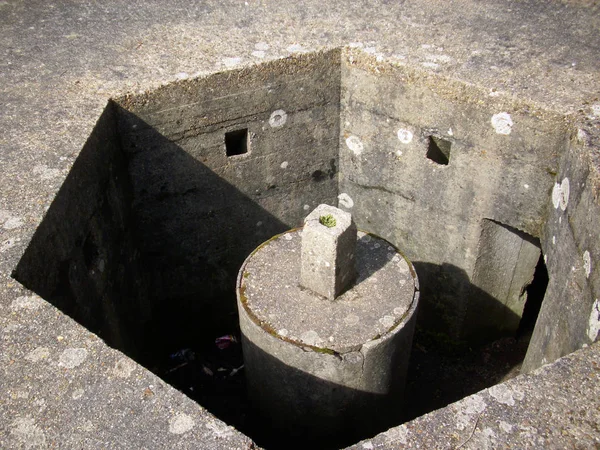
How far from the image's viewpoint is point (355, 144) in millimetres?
5676

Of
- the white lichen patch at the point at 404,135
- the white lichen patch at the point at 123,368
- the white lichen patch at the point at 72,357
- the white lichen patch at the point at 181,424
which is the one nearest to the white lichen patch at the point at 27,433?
the white lichen patch at the point at 72,357

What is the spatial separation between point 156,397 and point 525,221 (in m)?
3.47

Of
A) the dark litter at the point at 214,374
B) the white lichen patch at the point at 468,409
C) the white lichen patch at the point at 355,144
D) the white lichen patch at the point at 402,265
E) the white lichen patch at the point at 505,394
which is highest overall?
the white lichen patch at the point at 505,394

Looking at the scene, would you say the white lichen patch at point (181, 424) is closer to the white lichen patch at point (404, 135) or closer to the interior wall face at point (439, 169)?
the interior wall face at point (439, 169)

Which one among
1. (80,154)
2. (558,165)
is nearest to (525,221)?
(558,165)

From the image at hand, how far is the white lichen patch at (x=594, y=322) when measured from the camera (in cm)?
345

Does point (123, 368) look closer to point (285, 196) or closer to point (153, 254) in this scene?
point (153, 254)

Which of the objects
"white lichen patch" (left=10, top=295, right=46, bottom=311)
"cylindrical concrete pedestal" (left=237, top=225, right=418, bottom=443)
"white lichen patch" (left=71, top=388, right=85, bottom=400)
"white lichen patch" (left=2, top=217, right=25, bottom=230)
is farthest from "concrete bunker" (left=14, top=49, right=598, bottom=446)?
"white lichen patch" (left=71, top=388, right=85, bottom=400)

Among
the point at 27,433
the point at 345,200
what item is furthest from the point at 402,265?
the point at 27,433

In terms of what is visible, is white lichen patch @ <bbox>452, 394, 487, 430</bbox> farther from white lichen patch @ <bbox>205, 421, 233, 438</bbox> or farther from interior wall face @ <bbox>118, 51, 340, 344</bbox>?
interior wall face @ <bbox>118, 51, 340, 344</bbox>

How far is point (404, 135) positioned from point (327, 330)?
6.50 ft

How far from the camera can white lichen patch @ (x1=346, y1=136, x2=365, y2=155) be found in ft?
18.5

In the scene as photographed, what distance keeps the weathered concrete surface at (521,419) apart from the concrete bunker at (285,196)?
41.1 inches

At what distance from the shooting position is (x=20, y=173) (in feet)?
12.4
